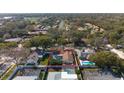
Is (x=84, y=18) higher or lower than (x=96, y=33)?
higher

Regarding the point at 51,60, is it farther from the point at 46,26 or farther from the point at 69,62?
the point at 46,26

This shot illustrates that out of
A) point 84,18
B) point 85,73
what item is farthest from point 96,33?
point 85,73
